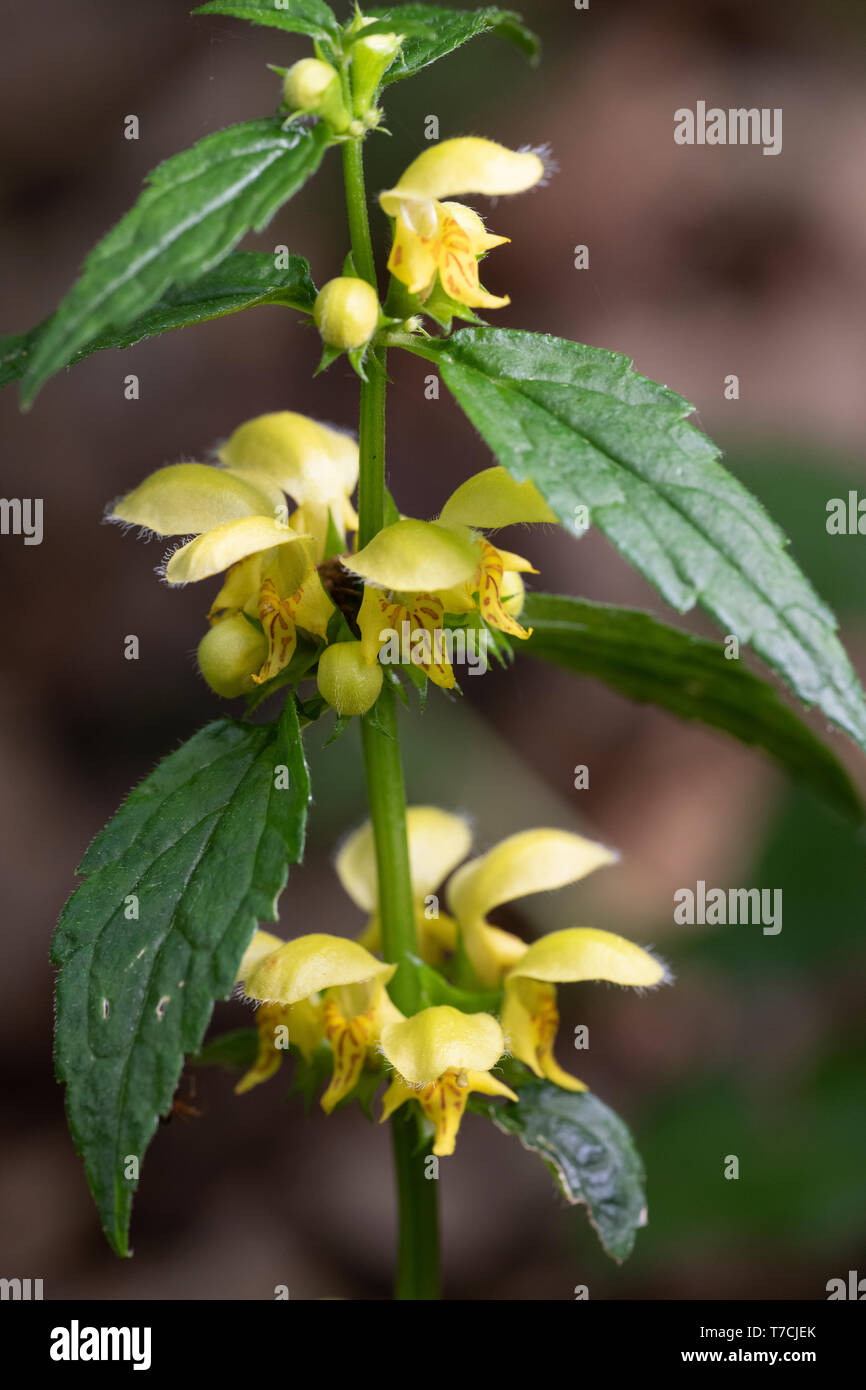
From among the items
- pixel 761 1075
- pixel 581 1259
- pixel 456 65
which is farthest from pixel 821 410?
pixel 581 1259

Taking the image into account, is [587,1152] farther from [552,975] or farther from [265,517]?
[265,517]

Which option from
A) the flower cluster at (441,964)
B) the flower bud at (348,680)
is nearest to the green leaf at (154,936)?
the flower bud at (348,680)

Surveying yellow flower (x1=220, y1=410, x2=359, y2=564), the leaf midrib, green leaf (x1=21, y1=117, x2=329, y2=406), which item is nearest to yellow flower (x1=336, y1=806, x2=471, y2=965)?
yellow flower (x1=220, y1=410, x2=359, y2=564)

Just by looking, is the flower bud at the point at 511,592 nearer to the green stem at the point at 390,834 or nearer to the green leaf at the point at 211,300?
the green stem at the point at 390,834

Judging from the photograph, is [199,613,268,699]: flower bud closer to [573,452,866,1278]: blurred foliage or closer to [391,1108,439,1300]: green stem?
[391,1108,439,1300]: green stem

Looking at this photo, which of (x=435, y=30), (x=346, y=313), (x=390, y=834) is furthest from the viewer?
(x=390, y=834)

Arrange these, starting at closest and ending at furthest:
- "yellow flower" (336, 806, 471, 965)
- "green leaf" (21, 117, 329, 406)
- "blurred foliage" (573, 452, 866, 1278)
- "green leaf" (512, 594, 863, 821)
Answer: "green leaf" (21, 117, 329, 406) < "green leaf" (512, 594, 863, 821) < "yellow flower" (336, 806, 471, 965) < "blurred foliage" (573, 452, 866, 1278)

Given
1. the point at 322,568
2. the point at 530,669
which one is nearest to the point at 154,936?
the point at 322,568

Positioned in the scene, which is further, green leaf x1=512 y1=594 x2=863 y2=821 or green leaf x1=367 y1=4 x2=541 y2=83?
green leaf x1=512 y1=594 x2=863 y2=821
